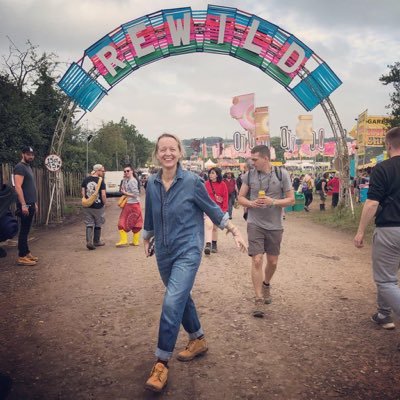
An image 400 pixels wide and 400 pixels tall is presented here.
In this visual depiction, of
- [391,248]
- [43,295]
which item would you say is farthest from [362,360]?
[43,295]

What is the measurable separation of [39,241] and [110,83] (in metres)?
6.89

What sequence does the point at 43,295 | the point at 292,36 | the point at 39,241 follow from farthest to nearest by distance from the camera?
the point at 292,36
the point at 39,241
the point at 43,295

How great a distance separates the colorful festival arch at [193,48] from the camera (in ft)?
44.5

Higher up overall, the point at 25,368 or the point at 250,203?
the point at 250,203

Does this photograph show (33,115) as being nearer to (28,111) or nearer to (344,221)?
(28,111)

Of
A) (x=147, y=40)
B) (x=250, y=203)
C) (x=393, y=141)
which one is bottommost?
(x=250, y=203)

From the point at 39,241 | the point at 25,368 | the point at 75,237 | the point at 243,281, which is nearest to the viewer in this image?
the point at 25,368

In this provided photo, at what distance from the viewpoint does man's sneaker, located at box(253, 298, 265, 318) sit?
4.57m

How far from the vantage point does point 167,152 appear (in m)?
3.32

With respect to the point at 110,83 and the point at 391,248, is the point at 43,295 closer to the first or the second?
the point at 391,248

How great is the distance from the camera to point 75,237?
11273mm

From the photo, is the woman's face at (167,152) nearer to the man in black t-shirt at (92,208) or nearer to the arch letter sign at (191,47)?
the man in black t-shirt at (92,208)

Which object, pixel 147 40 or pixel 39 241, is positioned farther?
pixel 147 40

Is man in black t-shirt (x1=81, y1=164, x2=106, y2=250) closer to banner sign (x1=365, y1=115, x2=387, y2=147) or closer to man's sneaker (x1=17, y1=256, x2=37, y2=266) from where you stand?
man's sneaker (x1=17, y1=256, x2=37, y2=266)
